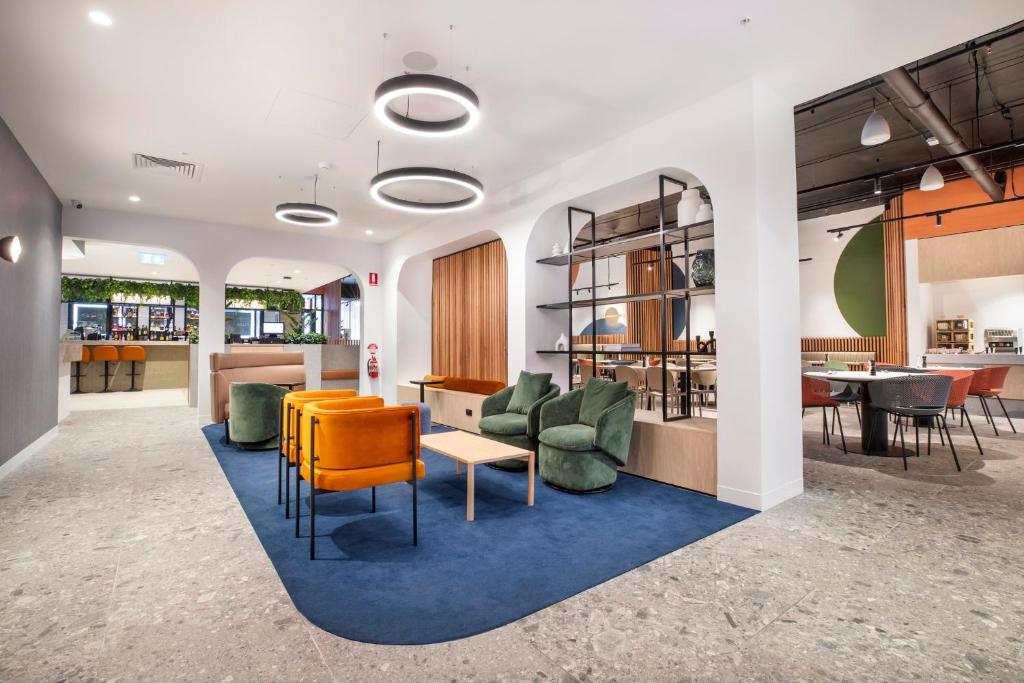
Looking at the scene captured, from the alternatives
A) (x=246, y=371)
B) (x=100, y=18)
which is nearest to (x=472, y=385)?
(x=246, y=371)

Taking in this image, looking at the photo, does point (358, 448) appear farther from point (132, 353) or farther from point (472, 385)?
point (132, 353)

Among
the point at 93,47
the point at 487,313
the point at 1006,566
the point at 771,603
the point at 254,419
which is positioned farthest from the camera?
the point at 487,313

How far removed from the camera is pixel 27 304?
5746 mm

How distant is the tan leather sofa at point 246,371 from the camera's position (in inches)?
273

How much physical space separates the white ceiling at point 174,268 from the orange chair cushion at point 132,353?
2296mm

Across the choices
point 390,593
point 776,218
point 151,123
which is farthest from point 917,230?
point 151,123

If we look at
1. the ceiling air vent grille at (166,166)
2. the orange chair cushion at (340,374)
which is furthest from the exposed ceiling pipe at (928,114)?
the orange chair cushion at (340,374)

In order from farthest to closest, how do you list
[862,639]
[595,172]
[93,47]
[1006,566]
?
[595,172], [93,47], [1006,566], [862,639]

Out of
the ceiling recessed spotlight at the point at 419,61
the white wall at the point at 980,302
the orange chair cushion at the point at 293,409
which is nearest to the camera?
the orange chair cushion at the point at 293,409

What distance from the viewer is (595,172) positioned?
18.0ft

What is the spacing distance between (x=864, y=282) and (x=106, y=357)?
18.0 m

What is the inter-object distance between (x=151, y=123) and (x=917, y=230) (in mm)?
12556

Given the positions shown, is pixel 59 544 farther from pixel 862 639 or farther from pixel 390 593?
pixel 862 639

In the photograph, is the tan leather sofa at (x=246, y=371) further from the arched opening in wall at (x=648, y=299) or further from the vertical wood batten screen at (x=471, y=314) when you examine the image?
the arched opening in wall at (x=648, y=299)
